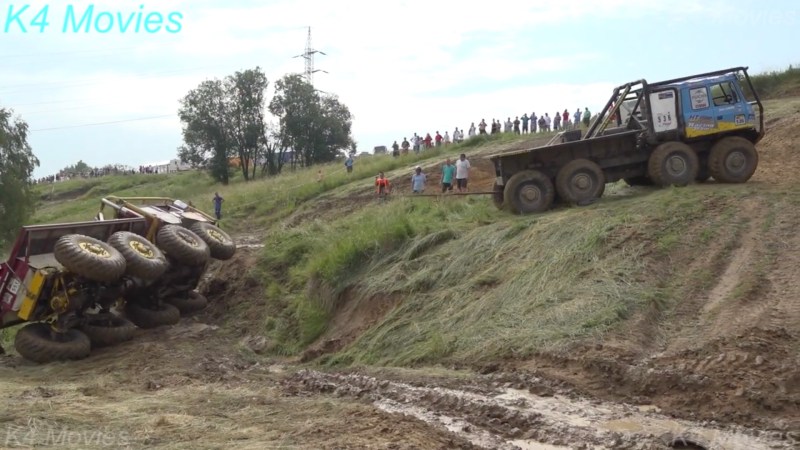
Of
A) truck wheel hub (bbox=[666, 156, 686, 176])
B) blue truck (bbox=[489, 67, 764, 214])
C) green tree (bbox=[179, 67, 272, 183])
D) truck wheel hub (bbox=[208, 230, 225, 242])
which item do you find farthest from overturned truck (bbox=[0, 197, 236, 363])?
green tree (bbox=[179, 67, 272, 183])

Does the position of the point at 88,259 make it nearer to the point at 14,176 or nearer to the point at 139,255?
the point at 139,255

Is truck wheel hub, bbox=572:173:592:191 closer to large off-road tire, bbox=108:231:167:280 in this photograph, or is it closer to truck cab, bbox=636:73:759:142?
truck cab, bbox=636:73:759:142

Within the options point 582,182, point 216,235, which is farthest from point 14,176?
point 582,182

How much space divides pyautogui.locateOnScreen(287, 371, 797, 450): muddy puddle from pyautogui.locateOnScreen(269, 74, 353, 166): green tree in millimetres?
48414

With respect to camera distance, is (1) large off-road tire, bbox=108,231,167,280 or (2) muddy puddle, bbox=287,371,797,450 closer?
(2) muddy puddle, bbox=287,371,797,450

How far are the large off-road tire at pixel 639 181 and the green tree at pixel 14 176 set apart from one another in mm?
31212

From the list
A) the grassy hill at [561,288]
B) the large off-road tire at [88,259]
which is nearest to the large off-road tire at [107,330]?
the large off-road tire at [88,259]

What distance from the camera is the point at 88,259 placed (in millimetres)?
13469

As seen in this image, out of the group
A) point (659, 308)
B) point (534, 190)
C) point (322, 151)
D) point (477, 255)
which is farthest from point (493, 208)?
point (322, 151)

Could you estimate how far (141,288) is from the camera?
51.3 ft

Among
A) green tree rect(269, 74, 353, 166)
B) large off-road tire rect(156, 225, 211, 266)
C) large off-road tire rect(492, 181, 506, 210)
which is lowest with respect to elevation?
large off-road tire rect(156, 225, 211, 266)

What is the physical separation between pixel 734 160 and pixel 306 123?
143 feet

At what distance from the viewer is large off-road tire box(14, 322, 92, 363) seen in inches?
540

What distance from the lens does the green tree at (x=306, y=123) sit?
56438 mm
